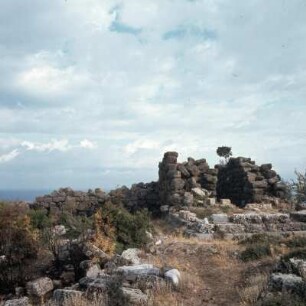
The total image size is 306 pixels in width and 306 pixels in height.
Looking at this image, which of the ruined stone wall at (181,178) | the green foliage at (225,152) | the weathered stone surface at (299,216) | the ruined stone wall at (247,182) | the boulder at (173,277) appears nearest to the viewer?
the boulder at (173,277)

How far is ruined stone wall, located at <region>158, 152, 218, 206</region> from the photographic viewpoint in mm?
27062

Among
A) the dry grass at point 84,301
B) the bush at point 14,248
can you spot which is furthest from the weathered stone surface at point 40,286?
the dry grass at point 84,301

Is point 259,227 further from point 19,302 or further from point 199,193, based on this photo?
point 19,302

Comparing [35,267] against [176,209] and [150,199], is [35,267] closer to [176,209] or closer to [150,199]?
[176,209]

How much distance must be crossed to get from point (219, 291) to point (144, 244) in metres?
5.14

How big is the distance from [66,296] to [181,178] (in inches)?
701

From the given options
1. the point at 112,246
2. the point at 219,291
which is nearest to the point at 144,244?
the point at 112,246

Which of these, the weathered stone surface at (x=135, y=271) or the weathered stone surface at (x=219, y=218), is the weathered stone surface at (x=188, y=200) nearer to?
the weathered stone surface at (x=219, y=218)

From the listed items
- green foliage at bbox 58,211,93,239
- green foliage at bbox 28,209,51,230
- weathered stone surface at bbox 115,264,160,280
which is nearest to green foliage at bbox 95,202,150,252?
green foliage at bbox 58,211,93,239

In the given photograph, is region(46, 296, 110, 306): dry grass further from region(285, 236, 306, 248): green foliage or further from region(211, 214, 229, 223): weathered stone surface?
region(211, 214, 229, 223): weathered stone surface

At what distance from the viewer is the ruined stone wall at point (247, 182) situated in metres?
27.8

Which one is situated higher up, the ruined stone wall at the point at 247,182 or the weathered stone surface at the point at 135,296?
the ruined stone wall at the point at 247,182

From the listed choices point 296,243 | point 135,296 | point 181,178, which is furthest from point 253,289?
point 181,178

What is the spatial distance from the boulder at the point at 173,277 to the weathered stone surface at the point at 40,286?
2.75 metres
